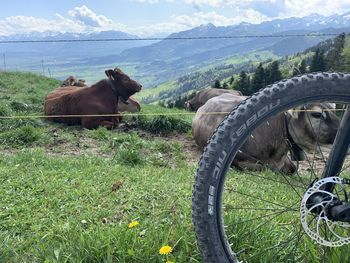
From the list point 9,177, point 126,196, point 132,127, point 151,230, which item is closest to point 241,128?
point 151,230

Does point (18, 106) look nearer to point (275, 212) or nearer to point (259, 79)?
point (275, 212)

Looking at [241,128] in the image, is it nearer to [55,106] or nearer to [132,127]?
[132,127]

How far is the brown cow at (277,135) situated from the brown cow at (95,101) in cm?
317

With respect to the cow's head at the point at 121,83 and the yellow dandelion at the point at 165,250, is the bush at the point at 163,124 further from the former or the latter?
the yellow dandelion at the point at 165,250

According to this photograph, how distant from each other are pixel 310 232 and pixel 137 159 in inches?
197

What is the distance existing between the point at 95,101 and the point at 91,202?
783cm

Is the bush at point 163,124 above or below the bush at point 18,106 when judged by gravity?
below

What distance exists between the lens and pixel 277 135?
708cm

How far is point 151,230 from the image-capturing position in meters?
3.35

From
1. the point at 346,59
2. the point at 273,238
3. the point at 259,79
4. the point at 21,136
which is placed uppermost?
the point at 273,238

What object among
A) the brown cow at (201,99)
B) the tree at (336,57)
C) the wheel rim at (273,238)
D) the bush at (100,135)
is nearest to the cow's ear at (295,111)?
the wheel rim at (273,238)

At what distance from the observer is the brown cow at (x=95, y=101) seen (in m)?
11.6

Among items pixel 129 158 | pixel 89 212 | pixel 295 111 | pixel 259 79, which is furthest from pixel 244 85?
pixel 89 212

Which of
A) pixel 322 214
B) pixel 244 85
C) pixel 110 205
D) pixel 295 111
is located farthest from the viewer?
pixel 244 85
